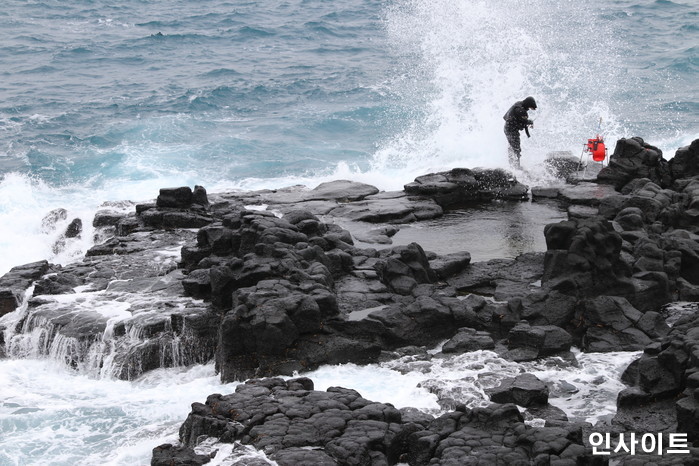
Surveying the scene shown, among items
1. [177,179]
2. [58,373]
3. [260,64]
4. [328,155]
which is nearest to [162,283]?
[58,373]

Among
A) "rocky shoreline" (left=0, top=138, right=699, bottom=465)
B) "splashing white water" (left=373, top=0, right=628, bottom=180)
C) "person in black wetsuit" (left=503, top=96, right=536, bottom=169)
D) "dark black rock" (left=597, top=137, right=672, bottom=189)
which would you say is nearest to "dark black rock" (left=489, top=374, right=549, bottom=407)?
"rocky shoreline" (left=0, top=138, right=699, bottom=465)

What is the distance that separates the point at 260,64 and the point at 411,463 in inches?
1210

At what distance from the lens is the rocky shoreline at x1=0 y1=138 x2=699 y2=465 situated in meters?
10.1

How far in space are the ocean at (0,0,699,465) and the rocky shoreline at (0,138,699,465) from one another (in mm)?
649

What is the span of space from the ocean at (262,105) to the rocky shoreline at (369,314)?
649mm

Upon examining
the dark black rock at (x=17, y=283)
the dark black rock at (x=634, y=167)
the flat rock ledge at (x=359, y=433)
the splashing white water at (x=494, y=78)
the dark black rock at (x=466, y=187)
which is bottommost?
the flat rock ledge at (x=359, y=433)

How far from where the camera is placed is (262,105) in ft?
110

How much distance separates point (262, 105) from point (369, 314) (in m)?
21.4

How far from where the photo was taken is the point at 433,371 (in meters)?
12.4

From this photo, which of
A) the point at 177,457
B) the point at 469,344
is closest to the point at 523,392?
the point at 469,344

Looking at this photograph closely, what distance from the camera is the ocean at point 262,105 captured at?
13.0 metres

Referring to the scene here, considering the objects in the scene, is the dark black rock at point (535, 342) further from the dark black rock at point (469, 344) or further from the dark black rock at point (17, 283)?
the dark black rock at point (17, 283)

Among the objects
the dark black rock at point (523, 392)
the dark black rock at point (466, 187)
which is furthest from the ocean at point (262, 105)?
the dark black rock at point (466, 187)

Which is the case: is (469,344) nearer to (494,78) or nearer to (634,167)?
(634,167)
